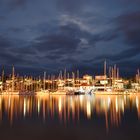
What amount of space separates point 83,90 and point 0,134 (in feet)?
234

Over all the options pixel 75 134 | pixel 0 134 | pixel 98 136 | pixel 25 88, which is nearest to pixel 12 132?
pixel 0 134

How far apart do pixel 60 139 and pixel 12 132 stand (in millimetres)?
3793

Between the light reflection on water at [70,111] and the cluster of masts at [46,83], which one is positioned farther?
the cluster of masts at [46,83]

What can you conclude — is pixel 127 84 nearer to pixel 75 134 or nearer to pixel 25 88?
pixel 25 88

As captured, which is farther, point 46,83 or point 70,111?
point 46,83

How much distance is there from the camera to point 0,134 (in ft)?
52.2

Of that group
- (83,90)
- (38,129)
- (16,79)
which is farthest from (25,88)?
(38,129)

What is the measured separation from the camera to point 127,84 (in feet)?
322

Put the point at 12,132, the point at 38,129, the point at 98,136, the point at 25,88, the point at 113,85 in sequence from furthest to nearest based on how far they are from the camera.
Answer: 1. the point at 25,88
2. the point at 113,85
3. the point at 38,129
4. the point at 12,132
5. the point at 98,136

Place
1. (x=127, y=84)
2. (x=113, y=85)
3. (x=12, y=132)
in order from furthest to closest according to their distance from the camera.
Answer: (x=127, y=84)
(x=113, y=85)
(x=12, y=132)

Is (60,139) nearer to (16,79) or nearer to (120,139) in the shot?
(120,139)

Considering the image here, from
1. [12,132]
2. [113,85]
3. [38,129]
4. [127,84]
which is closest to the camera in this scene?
[12,132]

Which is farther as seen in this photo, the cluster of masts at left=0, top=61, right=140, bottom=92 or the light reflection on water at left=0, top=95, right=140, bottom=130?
the cluster of masts at left=0, top=61, right=140, bottom=92

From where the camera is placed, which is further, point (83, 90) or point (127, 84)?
point (127, 84)
